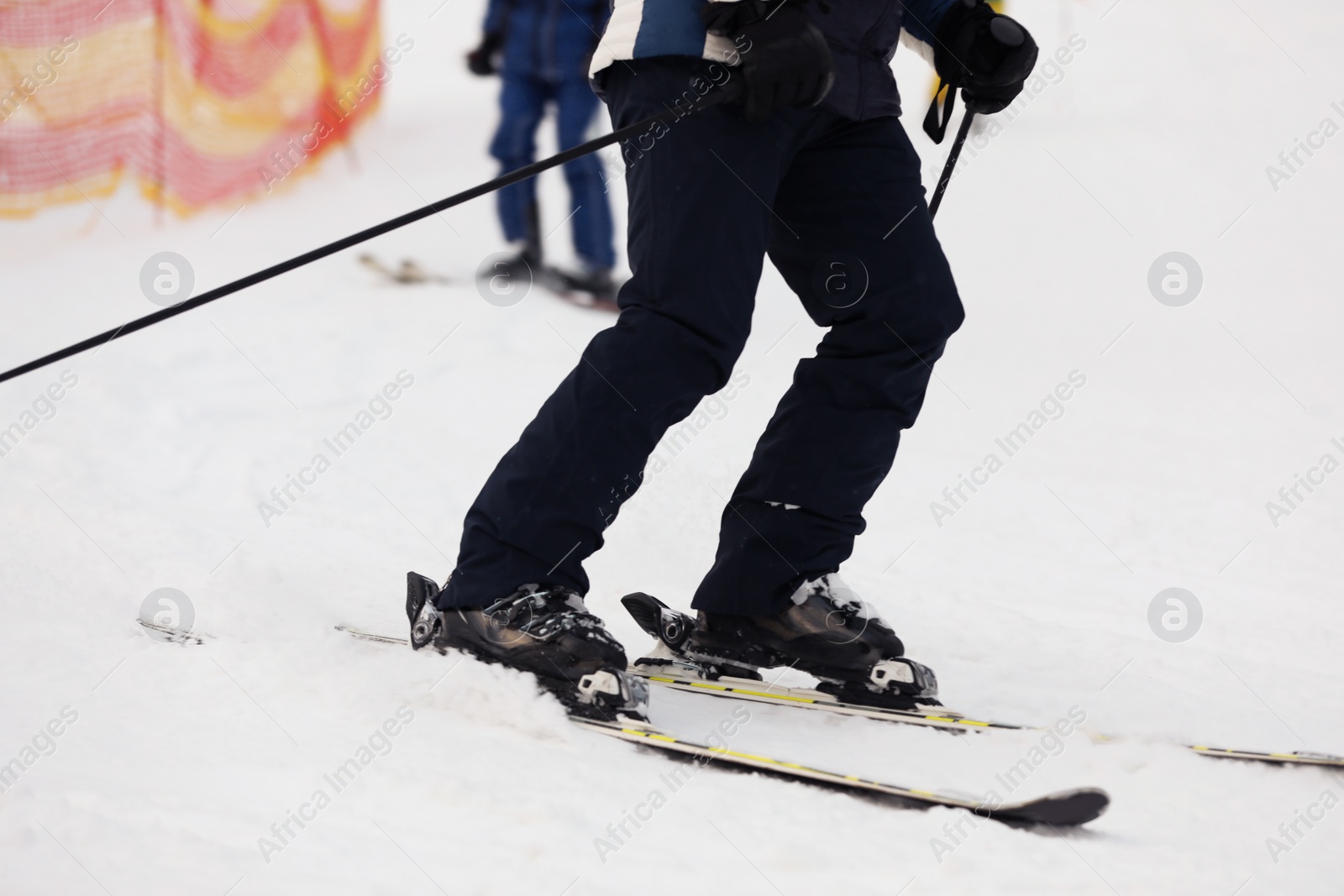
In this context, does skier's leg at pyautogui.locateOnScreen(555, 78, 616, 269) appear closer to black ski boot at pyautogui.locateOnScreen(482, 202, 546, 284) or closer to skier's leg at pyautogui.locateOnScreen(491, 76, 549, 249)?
skier's leg at pyautogui.locateOnScreen(491, 76, 549, 249)

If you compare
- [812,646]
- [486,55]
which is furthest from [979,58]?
[486,55]

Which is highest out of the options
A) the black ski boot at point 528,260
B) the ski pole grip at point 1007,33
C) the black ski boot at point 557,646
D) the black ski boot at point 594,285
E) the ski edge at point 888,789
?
the ski pole grip at point 1007,33

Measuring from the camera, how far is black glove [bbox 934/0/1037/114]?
7.07ft

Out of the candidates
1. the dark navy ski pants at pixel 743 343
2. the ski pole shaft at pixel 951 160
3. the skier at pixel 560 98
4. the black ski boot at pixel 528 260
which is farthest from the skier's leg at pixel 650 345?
the black ski boot at pixel 528 260

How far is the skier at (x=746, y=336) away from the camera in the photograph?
183cm

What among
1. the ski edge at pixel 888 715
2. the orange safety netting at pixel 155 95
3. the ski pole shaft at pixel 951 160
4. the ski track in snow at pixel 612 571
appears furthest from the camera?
the orange safety netting at pixel 155 95

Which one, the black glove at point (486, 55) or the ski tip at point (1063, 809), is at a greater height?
the ski tip at point (1063, 809)

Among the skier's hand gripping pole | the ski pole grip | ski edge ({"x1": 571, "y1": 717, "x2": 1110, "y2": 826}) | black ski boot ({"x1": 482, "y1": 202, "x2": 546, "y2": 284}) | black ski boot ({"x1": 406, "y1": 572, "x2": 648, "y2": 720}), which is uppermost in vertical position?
the ski pole grip

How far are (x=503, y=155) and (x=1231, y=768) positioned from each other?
4.88 meters

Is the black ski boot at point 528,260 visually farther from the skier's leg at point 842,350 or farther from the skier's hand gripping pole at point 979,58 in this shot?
the skier's leg at point 842,350

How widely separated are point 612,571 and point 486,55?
3.86 m

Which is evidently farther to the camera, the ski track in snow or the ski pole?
the ski pole

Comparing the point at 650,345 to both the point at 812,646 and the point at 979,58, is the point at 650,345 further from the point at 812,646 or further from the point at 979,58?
the point at 979,58

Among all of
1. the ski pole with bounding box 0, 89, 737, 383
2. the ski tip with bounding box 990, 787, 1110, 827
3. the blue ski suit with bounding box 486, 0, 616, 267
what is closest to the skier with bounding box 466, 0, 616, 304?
the blue ski suit with bounding box 486, 0, 616, 267
